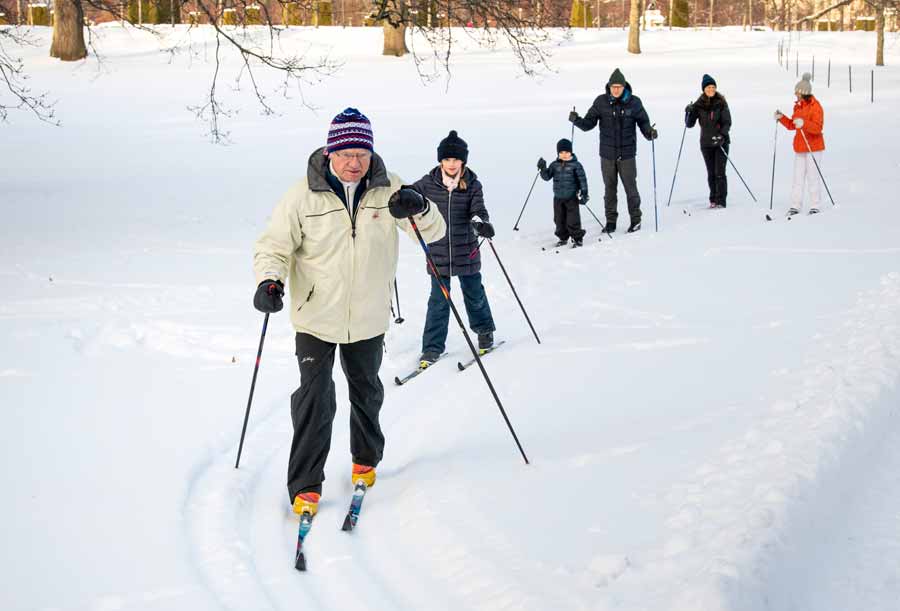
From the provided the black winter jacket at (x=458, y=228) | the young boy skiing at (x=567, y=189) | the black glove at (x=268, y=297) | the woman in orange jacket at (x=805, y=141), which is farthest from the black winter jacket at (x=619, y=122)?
the black glove at (x=268, y=297)

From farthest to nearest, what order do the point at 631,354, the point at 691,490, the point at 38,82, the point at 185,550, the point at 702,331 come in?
1. the point at 38,82
2. the point at 702,331
3. the point at 631,354
4. the point at 691,490
5. the point at 185,550

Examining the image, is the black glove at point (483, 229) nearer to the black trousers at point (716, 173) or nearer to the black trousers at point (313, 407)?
the black trousers at point (313, 407)

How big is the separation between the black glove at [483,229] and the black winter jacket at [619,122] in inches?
208

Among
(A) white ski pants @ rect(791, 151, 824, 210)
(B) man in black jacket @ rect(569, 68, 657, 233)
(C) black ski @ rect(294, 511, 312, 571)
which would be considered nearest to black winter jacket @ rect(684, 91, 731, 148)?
(A) white ski pants @ rect(791, 151, 824, 210)

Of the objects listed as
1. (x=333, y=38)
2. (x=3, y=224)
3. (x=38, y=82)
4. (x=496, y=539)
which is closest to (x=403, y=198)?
(x=496, y=539)

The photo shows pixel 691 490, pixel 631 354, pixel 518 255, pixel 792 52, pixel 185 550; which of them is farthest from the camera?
pixel 792 52

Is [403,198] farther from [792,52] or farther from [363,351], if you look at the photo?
[792,52]

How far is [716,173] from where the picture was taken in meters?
13.3

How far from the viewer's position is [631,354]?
7.23 metres

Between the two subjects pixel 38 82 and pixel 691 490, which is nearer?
pixel 691 490

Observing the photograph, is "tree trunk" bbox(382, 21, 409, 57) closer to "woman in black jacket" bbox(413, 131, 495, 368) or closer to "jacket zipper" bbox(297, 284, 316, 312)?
"woman in black jacket" bbox(413, 131, 495, 368)

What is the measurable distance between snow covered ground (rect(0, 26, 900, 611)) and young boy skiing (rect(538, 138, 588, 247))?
19.1 inches

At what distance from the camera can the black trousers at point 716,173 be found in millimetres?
13125

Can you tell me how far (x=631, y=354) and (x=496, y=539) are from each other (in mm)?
3164
